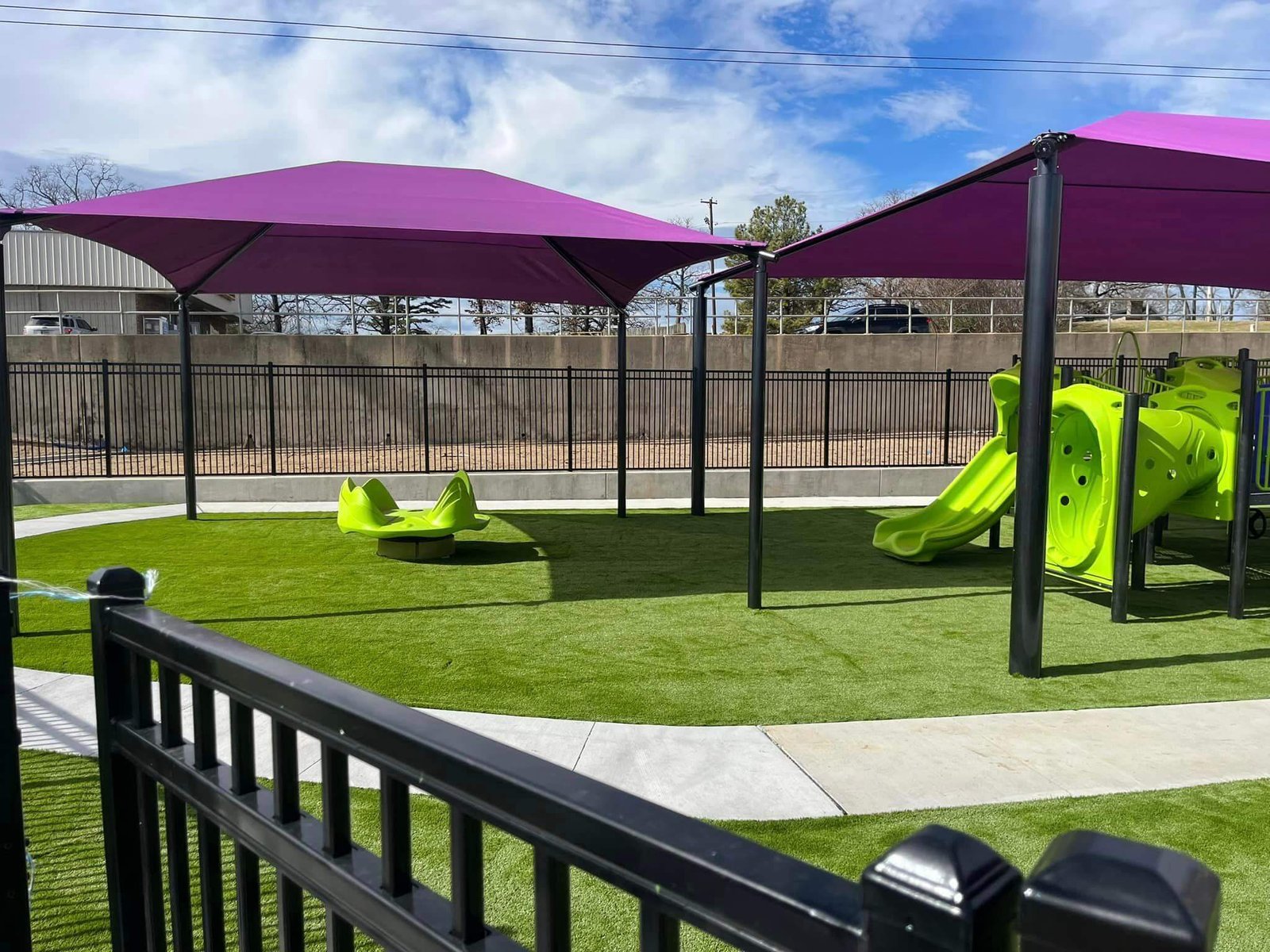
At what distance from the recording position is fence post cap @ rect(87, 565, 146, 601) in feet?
6.81

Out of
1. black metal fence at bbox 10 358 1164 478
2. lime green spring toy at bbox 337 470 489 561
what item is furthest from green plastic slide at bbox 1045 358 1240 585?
black metal fence at bbox 10 358 1164 478

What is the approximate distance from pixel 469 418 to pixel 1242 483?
69.8 feet

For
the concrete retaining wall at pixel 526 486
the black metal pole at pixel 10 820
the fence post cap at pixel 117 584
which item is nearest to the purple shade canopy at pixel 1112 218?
the concrete retaining wall at pixel 526 486

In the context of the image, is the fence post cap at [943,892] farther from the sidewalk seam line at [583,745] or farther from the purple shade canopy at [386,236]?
the purple shade canopy at [386,236]

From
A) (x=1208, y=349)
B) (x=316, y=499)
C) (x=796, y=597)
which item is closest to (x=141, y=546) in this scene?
(x=316, y=499)

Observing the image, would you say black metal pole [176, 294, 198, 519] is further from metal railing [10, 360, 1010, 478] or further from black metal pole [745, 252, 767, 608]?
metal railing [10, 360, 1010, 478]

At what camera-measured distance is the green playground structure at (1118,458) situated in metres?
7.97

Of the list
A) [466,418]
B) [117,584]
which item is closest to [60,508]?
[466,418]

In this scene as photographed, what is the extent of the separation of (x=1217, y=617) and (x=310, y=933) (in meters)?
7.32

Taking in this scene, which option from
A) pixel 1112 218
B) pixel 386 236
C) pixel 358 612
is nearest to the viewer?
pixel 358 612

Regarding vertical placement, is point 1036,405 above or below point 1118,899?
above

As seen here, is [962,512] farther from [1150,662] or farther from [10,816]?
[10,816]

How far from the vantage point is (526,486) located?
15.9m

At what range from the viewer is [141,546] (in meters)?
11.1
